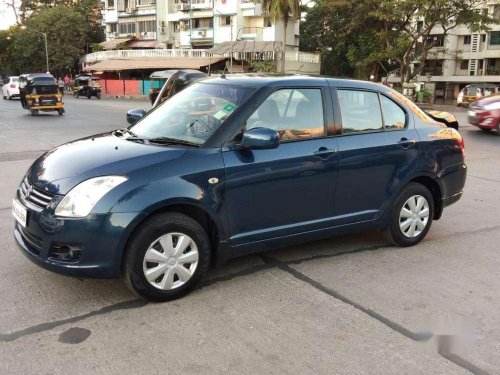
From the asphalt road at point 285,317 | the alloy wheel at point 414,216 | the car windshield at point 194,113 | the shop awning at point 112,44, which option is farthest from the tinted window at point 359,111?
the shop awning at point 112,44

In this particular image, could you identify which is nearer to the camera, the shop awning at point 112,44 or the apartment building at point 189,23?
the apartment building at point 189,23

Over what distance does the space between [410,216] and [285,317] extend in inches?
84.3

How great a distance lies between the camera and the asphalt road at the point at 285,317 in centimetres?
313

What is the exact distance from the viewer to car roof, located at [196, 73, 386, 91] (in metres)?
4.46

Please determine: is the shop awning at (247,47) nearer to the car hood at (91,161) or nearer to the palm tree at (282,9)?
the palm tree at (282,9)

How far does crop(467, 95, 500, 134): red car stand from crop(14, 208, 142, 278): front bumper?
15.1 metres

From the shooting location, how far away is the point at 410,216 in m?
5.23

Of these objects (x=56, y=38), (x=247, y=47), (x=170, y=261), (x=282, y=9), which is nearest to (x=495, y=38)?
(x=282, y=9)

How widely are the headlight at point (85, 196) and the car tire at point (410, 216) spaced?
2.77 metres

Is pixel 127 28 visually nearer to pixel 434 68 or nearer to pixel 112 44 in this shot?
pixel 112 44

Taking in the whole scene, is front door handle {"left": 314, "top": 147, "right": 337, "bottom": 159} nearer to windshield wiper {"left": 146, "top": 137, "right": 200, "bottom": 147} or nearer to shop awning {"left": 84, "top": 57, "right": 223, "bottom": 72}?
windshield wiper {"left": 146, "top": 137, "right": 200, "bottom": 147}

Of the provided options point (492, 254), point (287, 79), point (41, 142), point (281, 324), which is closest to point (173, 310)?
point (281, 324)

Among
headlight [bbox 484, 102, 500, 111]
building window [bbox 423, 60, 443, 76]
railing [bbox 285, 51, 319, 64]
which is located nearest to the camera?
headlight [bbox 484, 102, 500, 111]

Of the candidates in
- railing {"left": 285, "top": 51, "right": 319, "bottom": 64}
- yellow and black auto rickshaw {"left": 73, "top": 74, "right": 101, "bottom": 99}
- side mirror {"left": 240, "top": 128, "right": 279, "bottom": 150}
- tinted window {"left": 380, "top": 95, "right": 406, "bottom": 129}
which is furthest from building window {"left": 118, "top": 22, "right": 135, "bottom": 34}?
side mirror {"left": 240, "top": 128, "right": 279, "bottom": 150}
